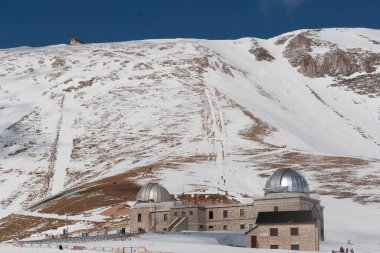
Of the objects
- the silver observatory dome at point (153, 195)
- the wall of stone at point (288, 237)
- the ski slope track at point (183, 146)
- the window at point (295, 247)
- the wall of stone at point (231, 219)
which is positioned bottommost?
the window at point (295, 247)

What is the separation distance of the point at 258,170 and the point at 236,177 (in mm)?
5790

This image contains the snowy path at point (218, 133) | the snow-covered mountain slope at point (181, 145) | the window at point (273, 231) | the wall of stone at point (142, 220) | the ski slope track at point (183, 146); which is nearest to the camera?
the window at point (273, 231)

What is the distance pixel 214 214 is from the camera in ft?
276

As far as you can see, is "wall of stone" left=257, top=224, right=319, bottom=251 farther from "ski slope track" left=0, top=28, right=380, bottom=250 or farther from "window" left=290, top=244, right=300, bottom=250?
"ski slope track" left=0, top=28, right=380, bottom=250

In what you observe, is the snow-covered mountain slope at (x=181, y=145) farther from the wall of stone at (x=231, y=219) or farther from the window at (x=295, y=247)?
the window at (x=295, y=247)

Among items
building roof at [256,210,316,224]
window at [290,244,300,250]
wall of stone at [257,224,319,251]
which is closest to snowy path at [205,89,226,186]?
building roof at [256,210,316,224]

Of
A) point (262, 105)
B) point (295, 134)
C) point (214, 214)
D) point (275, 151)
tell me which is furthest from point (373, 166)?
point (262, 105)

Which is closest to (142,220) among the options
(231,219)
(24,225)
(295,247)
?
(231,219)

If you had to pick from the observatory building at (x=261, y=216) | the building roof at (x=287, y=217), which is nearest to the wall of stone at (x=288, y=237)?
the observatory building at (x=261, y=216)

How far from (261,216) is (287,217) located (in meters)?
3.08

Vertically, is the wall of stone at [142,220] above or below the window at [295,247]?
above

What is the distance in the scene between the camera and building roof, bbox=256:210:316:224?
64.3 meters

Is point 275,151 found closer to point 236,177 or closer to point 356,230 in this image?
point 236,177

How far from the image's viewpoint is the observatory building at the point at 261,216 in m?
64.3
